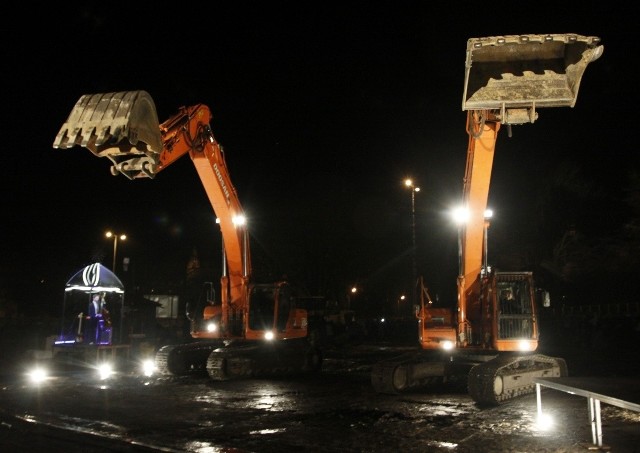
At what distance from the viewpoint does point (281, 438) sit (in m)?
8.71

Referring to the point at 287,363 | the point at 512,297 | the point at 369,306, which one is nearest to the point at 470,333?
the point at 512,297

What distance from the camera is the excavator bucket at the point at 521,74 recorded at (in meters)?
8.17

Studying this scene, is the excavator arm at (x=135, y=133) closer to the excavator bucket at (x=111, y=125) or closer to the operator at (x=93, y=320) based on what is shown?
the excavator bucket at (x=111, y=125)

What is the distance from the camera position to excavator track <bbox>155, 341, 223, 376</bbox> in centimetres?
1602

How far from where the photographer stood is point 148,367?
1911 cm

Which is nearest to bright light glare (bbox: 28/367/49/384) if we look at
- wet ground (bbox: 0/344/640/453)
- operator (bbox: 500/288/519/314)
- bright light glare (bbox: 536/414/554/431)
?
wet ground (bbox: 0/344/640/453)

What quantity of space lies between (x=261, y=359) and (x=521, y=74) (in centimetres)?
1053

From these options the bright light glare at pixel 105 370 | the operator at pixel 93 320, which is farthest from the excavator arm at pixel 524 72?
the operator at pixel 93 320

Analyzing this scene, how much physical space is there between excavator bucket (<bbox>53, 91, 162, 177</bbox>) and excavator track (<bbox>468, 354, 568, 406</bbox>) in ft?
24.8

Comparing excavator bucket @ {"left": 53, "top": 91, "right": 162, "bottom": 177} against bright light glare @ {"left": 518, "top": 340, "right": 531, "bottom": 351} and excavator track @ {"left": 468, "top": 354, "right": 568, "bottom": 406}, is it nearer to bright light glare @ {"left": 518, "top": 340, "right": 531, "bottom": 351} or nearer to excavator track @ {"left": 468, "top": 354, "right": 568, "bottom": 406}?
excavator track @ {"left": 468, "top": 354, "right": 568, "bottom": 406}

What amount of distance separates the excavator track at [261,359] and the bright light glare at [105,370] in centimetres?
336

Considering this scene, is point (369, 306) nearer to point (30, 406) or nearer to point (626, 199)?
point (626, 199)

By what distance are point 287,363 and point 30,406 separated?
24.2 ft

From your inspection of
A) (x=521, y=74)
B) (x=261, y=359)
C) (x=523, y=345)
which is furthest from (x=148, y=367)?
(x=521, y=74)
